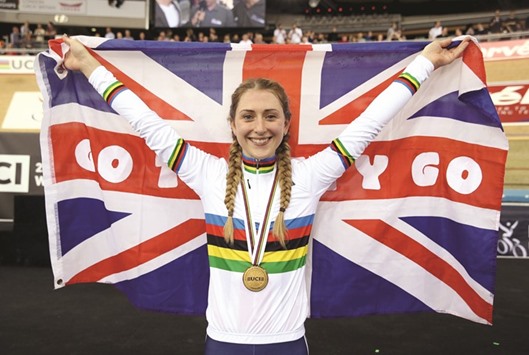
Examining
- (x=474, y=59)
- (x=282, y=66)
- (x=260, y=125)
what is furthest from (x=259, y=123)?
(x=474, y=59)

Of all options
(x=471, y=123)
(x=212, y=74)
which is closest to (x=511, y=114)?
(x=471, y=123)

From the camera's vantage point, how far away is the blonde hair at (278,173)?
174 centimetres

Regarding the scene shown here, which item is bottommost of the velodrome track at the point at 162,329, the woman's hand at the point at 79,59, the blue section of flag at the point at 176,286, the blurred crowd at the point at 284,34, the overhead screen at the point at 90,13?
the velodrome track at the point at 162,329

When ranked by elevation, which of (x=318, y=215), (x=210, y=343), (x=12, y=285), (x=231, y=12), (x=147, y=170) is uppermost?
(x=231, y=12)

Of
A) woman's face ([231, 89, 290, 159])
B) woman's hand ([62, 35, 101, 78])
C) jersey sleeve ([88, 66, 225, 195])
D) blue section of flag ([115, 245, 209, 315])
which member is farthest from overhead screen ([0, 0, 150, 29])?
woman's face ([231, 89, 290, 159])

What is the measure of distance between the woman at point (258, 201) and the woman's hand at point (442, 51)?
0.20 metres

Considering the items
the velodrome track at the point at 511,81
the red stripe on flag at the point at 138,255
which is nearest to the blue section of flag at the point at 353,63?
the red stripe on flag at the point at 138,255

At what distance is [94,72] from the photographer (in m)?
1.98

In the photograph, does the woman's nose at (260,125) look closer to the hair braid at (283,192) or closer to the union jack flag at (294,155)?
the hair braid at (283,192)

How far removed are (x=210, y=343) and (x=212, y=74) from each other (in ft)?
4.34

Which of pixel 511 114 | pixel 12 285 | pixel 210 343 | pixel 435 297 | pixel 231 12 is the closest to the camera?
pixel 210 343

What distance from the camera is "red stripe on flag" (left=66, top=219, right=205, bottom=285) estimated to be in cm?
233

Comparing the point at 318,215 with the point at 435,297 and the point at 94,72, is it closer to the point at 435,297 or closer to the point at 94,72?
the point at 435,297

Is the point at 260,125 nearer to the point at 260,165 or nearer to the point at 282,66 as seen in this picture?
the point at 260,165
